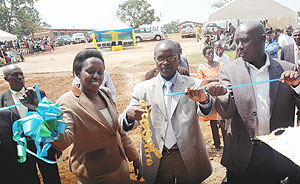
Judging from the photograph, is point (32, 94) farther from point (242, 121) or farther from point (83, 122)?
point (242, 121)

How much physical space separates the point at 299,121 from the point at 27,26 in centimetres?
4415

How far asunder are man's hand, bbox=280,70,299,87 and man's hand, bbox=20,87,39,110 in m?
2.38

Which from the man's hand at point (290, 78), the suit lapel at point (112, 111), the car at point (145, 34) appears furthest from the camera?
the car at point (145, 34)

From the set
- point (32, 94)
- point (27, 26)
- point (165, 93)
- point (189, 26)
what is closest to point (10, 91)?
point (32, 94)

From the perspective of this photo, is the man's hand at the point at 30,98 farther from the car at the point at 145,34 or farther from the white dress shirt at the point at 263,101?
the car at the point at 145,34

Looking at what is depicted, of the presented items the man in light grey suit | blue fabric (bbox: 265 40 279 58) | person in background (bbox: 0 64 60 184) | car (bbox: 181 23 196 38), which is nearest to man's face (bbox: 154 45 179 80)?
the man in light grey suit

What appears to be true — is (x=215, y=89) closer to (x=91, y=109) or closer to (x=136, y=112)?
(x=136, y=112)

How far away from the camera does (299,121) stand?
9.34 feet

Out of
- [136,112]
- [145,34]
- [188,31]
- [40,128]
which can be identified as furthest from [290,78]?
[188,31]

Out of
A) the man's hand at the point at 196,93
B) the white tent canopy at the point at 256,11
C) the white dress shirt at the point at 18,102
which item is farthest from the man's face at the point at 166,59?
the white tent canopy at the point at 256,11

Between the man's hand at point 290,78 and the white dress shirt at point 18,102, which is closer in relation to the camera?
the man's hand at point 290,78

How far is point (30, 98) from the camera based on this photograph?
2328 mm

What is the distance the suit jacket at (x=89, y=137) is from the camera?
2.08 m

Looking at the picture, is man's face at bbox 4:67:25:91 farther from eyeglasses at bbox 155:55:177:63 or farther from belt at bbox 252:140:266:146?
belt at bbox 252:140:266:146
